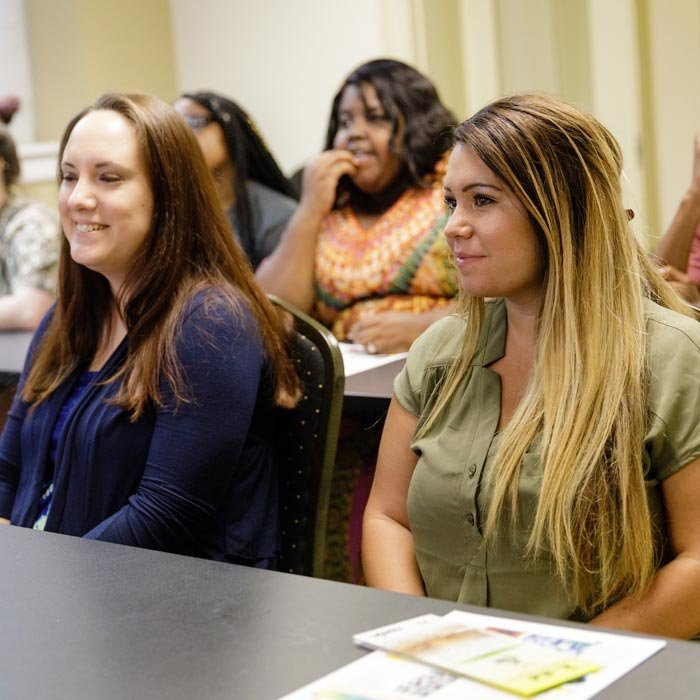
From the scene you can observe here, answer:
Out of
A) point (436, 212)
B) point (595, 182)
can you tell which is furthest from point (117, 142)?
point (436, 212)

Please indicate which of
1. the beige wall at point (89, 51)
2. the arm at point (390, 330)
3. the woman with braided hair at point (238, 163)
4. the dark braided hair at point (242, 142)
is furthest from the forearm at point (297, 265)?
the beige wall at point (89, 51)

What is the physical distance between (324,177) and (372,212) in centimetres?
15

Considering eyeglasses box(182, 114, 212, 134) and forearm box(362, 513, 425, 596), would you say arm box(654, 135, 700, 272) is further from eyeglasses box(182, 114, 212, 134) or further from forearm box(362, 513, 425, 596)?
eyeglasses box(182, 114, 212, 134)

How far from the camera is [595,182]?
4.39 ft

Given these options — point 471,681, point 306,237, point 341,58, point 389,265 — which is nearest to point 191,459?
point 471,681

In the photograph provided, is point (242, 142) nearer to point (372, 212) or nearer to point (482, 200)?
point (372, 212)

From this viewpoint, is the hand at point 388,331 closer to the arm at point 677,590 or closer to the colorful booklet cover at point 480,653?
the arm at point 677,590

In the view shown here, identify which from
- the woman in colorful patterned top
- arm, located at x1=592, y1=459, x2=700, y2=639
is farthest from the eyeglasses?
arm, located at x1=592, y1=459, x2=700, y2=639

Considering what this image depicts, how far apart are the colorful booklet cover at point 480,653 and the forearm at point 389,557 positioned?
440 mm

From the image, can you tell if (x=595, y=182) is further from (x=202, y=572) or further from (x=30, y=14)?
(x=30, y=14)

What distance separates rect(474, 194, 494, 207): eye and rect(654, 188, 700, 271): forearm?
128 centimetres

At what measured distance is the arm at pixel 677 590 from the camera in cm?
126

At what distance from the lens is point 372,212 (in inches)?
115

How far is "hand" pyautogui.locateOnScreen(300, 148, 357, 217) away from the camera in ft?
9.39
